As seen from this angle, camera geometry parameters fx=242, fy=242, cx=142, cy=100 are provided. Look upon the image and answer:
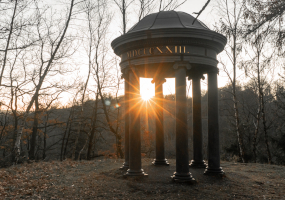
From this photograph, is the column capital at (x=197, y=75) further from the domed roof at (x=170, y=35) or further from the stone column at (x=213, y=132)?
the domed roof at (x=170, y=35)

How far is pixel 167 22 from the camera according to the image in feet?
31.6

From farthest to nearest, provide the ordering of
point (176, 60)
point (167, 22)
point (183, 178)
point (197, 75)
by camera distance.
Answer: point (197, 75), point (167, 22), point (176, 60), point (183, 178)

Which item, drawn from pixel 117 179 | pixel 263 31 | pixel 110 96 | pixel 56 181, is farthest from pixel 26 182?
pixel 110 96

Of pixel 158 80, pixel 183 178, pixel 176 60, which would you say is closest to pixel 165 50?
pixel 176 60

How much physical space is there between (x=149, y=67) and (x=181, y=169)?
184 inches

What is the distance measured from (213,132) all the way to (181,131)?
71.1 inches

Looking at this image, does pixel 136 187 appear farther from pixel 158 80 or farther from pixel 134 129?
pixel 158 80

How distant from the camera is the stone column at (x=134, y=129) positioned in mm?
9320

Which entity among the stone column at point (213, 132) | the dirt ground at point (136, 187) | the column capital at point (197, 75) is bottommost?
the dirt ground at point (136, 187)

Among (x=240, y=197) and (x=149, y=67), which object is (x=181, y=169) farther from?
(x=149, y=67)

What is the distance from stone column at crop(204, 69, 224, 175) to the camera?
965cm

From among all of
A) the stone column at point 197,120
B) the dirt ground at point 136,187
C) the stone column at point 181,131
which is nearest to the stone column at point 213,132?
the dirt ground at point 136,187

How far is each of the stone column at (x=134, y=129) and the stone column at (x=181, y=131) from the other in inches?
60.0

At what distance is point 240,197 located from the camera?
6.98 metres
